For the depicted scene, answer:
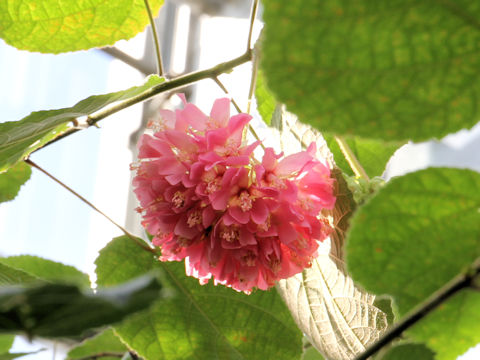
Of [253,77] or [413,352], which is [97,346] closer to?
[253,77]

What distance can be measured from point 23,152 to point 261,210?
145mm

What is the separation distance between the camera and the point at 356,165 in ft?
1.21

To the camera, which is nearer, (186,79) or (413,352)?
(413,352)

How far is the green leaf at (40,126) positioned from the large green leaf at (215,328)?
5.0 inches

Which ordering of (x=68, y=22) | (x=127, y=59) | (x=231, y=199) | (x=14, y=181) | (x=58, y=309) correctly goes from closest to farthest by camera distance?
1. (x=58, y=309)
2. (x=231, y=199)
3. (x=68, y=22)
4. (x=14, y=181)
5. (x=127, y=59)

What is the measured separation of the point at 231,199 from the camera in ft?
1.10

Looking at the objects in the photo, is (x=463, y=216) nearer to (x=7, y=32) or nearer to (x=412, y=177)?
(x=412, y=177)

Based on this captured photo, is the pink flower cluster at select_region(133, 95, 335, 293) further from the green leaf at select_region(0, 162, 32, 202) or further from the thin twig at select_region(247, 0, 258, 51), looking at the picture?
the green leaf at select_region(0, 162, 32, 202)

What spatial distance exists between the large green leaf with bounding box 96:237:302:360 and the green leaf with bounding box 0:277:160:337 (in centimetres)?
23

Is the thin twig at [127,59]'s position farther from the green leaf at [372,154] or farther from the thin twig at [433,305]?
the thin twig at [433,305]

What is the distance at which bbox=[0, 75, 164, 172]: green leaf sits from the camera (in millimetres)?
360

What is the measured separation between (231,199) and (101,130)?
191 centimetres

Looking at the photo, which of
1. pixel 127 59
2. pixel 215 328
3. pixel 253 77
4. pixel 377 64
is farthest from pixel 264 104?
pixel 127 59

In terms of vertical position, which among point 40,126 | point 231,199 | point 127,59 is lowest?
point 231,199
